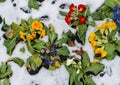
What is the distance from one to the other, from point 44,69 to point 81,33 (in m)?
0.42

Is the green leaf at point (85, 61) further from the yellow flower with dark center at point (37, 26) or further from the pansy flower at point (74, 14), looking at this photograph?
the yellow flower with dark center at point (37, 26)

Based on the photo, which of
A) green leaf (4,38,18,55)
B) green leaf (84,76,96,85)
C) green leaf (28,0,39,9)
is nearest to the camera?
green leaf (84,76,96,85)

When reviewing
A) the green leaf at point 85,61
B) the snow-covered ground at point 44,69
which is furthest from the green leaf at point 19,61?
the green leaf at point 85,61

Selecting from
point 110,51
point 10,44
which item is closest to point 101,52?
point 110,51

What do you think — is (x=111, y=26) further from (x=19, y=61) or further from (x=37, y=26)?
(x=19, y=61)

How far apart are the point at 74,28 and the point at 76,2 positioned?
0.83 ft

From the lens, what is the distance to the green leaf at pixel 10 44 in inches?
122

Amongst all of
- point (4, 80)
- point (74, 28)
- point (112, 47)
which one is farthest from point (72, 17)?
point (4, 80)

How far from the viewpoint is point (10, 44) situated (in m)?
3.11

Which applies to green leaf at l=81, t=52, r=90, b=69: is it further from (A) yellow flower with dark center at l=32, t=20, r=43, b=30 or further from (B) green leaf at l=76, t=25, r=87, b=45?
(A) yellow flower with dark center at l=32, t=20, r=43, b=30

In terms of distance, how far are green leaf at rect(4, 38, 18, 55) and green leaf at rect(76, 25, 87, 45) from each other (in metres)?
0.52

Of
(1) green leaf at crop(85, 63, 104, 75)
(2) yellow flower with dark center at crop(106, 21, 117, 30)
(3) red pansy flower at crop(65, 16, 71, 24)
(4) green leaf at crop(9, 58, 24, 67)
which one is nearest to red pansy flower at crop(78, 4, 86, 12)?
(3) red pansy flower at crop(65, 16, 71, 24)

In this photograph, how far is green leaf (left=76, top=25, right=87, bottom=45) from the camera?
3.03 m

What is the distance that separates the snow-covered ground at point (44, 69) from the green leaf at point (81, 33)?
4 cm
